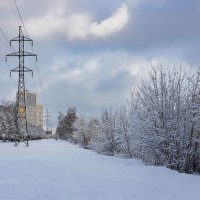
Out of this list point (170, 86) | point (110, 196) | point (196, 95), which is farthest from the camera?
point (170, 86)

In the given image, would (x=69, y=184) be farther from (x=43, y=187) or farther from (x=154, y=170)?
(x=154, y=170)

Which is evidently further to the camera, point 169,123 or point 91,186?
point 169,123

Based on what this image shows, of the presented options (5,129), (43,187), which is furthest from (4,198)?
(5,129)

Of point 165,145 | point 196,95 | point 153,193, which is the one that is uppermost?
point 196,95

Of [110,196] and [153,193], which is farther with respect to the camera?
[153,193]

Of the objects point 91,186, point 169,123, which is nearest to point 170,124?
point 169,123

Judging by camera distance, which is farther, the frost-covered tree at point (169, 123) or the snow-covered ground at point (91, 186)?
the frost-covered tree at point (169, 123)

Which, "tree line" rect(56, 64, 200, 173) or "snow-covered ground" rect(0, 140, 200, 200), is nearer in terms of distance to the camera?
"snow-covered ground" rect(0, 140, 200, 200)

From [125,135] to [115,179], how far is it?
16630mm

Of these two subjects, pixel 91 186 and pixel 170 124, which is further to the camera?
pixel 170 124

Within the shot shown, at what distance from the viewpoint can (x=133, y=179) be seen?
50.3ft

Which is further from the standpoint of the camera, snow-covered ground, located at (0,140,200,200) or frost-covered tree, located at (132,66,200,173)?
frost-covered tree, located at (132,66,200,173)

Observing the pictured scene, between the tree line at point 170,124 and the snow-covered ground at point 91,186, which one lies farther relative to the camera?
the tree line at point 170,124

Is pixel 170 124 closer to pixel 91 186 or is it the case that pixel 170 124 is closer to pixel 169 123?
pixel 169 123
